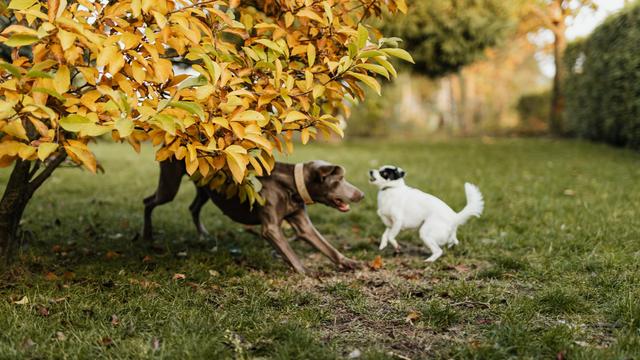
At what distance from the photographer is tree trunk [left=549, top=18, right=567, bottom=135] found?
1745cm

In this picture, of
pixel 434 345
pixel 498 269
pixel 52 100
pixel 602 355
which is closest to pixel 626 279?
pixel 498 269

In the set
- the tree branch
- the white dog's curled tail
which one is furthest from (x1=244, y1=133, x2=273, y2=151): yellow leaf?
the white dog's curled tail

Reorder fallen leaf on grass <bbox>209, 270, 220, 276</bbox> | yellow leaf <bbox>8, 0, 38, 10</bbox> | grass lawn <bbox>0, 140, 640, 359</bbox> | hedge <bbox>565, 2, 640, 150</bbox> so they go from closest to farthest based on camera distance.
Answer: yellow leaf <bbox>8, 0, 38, 10</bbox> < grass lawn <bbox>0, 140, 640, 359</bbox> < fallen leaf on grass <bbox>209, 270, 220, 276</bbox> < hedge <bbox>565, 2, 640, 150</bbox>

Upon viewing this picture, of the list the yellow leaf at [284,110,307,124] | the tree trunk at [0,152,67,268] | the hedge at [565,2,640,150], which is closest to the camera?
the yellow leaf at [284,110,307,124]

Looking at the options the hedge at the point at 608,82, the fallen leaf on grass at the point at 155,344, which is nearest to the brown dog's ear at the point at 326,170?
the fallen leaf on grass at the point at 155,344

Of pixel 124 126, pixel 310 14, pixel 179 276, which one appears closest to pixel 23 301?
pixel 179 276

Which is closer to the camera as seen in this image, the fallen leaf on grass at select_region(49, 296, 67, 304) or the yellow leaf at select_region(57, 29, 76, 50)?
the yellow leaf at select_region(57, 29, 76, 50)

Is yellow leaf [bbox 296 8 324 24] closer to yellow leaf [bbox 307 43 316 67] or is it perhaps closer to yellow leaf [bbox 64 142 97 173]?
yellow leaf [bbox 307 43 316 67]

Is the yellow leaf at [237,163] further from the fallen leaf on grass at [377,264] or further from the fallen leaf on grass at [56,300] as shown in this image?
the fallen leaf on grass at [377,264]

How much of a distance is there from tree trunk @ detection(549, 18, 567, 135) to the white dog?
14.9 metres

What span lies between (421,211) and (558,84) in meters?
15.4

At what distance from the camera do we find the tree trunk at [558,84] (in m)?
17.5

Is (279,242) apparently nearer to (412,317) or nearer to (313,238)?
(313,238)

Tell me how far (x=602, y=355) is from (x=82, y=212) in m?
5.45
